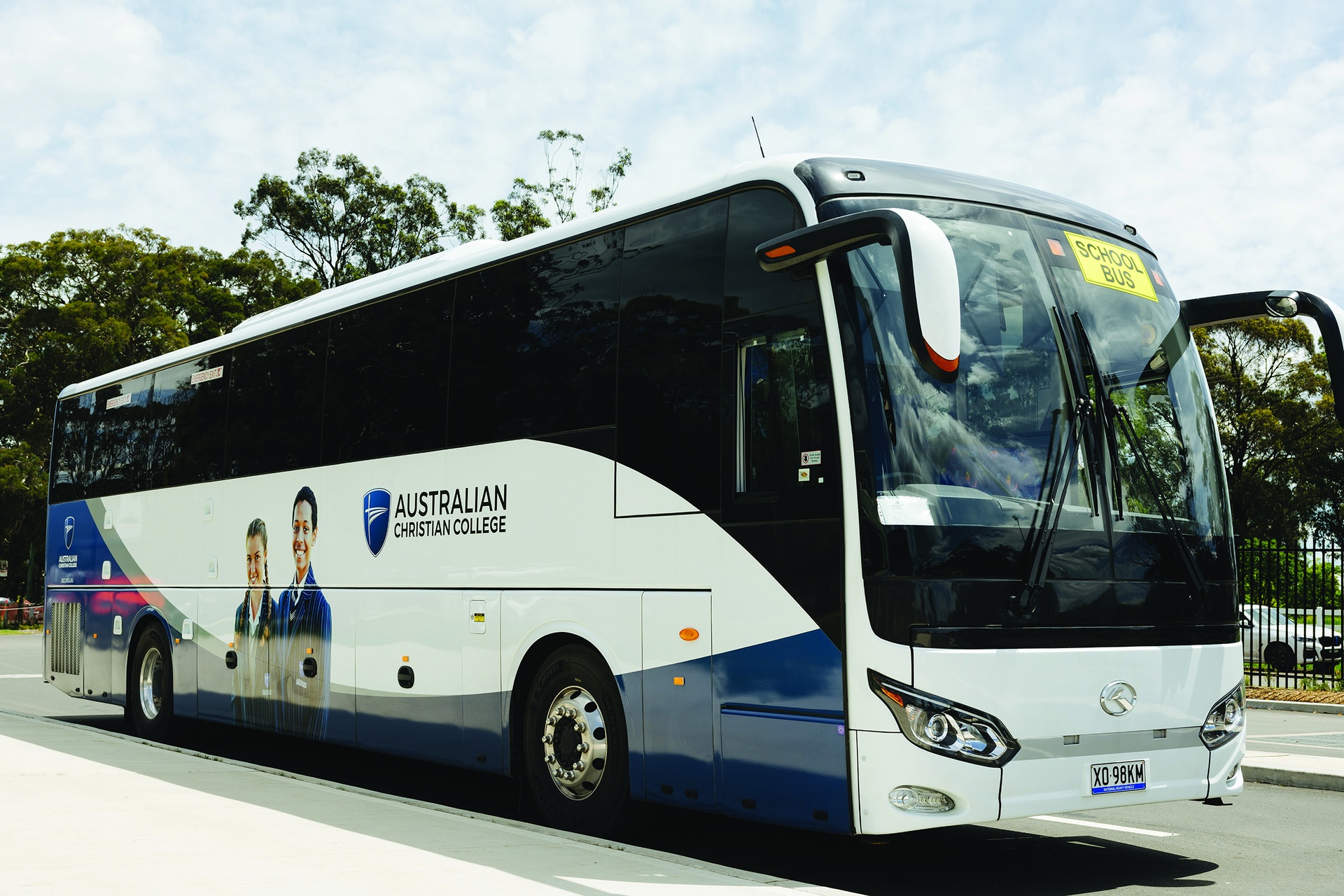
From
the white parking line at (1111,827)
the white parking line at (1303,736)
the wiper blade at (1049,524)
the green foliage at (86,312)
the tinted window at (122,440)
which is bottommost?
the white parking line at (1303,736)

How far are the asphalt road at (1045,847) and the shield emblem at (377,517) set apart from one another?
6.77ft

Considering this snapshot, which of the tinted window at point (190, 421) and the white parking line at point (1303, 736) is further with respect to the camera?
the white parking line at point (1303, 736)

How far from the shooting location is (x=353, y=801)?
336 inches

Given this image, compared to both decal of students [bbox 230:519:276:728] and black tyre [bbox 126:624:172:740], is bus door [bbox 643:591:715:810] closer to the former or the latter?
decal of students [bbox 230:519:276:728]

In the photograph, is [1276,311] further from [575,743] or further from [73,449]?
[73,449]

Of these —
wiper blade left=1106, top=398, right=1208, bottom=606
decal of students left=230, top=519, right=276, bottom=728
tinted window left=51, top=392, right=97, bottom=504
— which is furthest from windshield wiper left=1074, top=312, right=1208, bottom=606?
tinted window left=51, top=392, right=97, bottom=504

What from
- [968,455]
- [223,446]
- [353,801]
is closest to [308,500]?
[223,446]

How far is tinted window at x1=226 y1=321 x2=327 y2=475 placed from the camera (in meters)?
11.4

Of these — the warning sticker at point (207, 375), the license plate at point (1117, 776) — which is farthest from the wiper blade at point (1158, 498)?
the warning sticker at point (207, 375)

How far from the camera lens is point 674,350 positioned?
7742mm

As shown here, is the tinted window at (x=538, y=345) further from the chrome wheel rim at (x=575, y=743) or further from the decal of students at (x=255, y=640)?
the decal of students at (x=255, y=640)

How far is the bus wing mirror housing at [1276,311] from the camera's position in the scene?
7590mm

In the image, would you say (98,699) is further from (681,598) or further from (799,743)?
(799,743)

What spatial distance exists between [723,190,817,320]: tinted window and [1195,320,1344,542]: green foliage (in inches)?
1613
